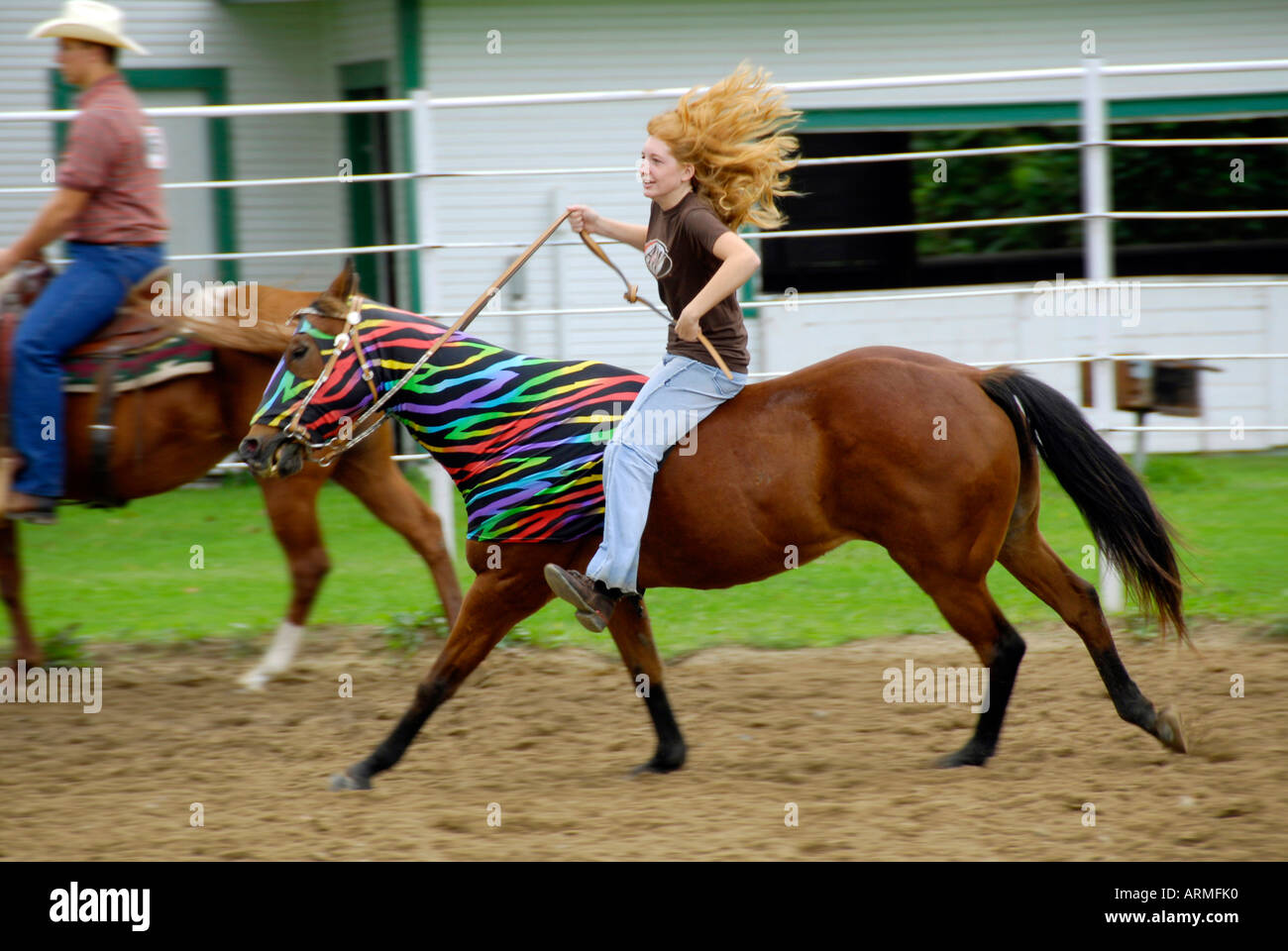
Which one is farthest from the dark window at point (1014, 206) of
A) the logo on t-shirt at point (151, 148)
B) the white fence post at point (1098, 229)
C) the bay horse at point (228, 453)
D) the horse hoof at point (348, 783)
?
the horse hoof at point (348, 783)

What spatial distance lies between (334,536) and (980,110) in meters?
6.36

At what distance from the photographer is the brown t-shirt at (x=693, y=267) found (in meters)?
4.48

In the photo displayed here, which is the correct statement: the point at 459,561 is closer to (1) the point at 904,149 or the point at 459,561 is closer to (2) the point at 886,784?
(2) the point at 886,784

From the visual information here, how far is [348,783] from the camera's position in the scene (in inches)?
185

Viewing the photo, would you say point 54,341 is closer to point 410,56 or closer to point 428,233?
point 428,233

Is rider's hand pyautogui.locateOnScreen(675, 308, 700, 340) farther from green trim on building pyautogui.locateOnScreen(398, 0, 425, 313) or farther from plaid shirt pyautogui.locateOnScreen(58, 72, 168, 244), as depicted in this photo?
green trim on building pyautogui.locateOnScreen(398, 0, 425, 313)

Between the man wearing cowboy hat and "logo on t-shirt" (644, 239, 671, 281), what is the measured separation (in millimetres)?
2349

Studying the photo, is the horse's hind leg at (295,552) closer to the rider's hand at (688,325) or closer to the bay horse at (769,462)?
the bay horse at (769,462)

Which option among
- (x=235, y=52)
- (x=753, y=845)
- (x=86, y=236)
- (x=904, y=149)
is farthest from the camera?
(x=904, y=149)

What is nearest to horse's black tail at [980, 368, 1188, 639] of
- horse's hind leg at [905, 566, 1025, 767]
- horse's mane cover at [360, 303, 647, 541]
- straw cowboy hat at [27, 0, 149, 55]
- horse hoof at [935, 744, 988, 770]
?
horse's hind leg at [905, 566, 1025, 767]

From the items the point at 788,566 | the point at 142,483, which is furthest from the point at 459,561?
the point at 788,566

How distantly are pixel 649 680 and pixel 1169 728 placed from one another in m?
1.81
